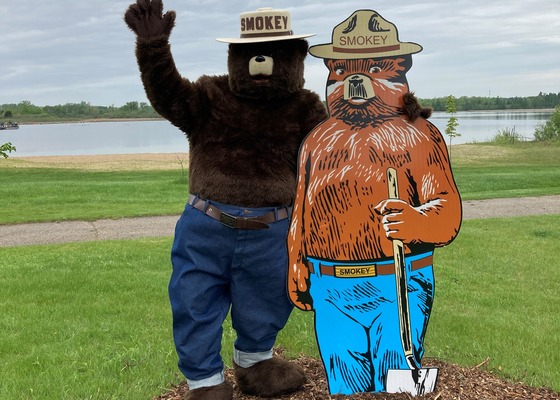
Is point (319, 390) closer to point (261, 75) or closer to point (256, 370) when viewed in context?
point (256, 370)

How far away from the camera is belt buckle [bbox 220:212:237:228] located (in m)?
2.54

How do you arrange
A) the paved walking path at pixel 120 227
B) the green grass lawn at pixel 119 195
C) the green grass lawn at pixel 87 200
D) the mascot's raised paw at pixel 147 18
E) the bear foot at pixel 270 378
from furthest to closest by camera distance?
1. the green grass lawn at pixel 119 195
2. the green grass lawn at pixel 87 200
3. the paved walking path at pixel 120 227
4. the bear foot at pixel 270 378
5. the mascot's raised paw at pixel 147 18

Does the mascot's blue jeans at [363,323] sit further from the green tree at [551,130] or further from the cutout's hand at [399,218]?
the green tree at [551,130]

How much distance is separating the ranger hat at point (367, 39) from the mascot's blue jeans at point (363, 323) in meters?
0.89

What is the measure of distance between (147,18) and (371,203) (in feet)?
3.96

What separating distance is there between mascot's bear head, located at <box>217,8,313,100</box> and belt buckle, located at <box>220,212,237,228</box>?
534 millimetres

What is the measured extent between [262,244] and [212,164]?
41 centimetres

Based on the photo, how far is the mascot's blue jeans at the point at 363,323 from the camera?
8.62 feet

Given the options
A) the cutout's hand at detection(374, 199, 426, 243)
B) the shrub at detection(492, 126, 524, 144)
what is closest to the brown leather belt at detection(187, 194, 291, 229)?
the cutout's hand at detection(374, 199, 426, 243)

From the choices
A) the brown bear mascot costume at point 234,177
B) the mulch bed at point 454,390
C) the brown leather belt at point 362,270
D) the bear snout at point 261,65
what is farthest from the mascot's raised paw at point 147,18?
the mulch bed at point 454,390

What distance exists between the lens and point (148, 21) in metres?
2.47

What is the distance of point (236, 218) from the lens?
8.33 ft

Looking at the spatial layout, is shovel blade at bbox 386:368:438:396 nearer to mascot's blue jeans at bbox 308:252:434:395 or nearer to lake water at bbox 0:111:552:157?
mascot's blue jeans at bbox 308:252:434:395

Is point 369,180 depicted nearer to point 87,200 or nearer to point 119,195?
point 87,200
